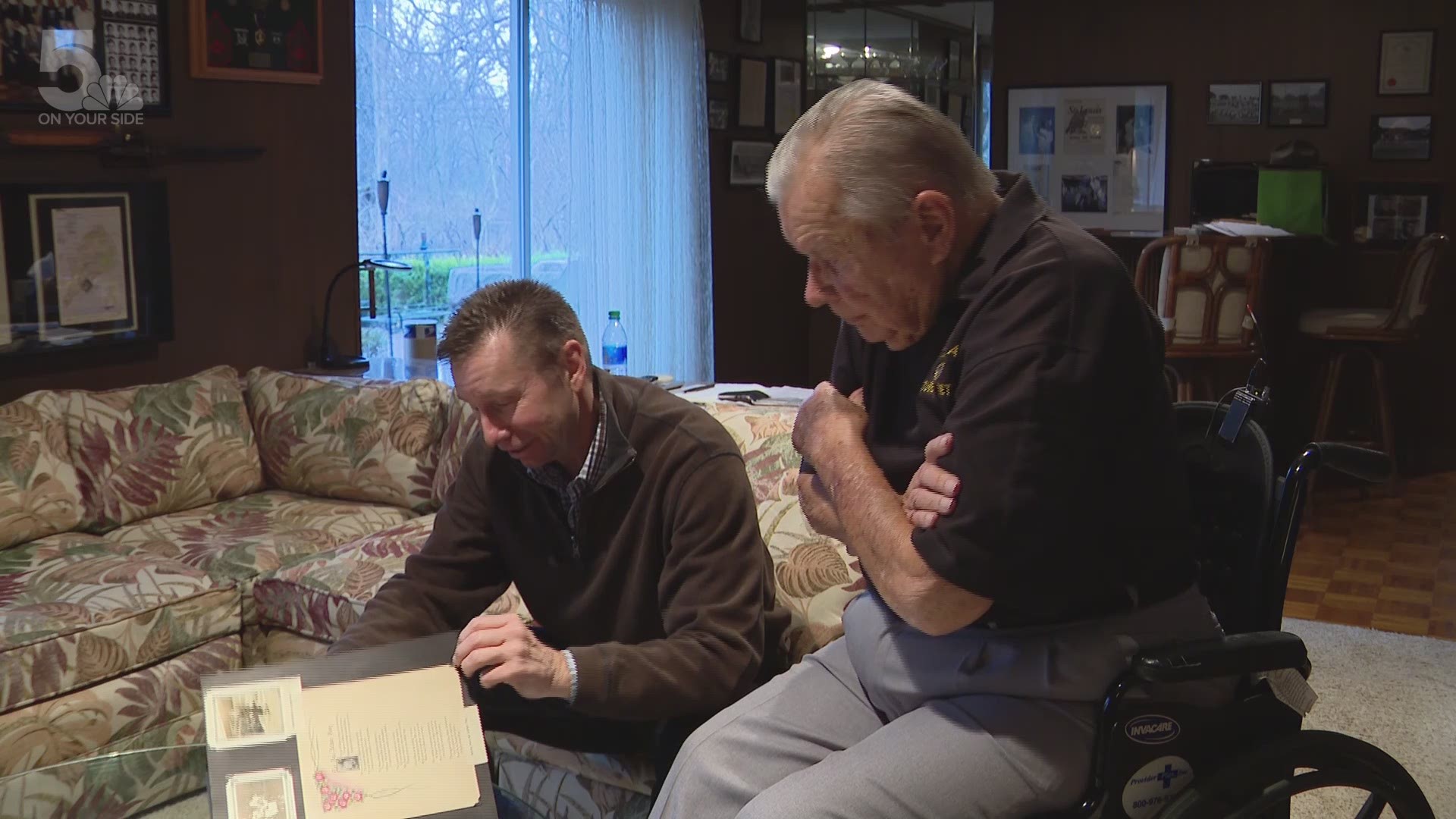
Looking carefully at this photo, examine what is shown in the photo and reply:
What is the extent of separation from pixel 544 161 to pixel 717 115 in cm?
139

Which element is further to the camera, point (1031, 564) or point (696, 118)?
point (696, 118)

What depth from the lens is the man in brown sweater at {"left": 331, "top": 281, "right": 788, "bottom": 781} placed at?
1735 millimetres

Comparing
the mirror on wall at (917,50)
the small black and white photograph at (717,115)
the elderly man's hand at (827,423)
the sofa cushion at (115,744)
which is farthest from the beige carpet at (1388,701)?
the mirror on wall at (917,50)

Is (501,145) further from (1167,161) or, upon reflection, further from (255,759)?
(255,759)

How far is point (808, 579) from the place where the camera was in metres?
2.15

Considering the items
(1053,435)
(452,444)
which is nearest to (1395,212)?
(452,444)

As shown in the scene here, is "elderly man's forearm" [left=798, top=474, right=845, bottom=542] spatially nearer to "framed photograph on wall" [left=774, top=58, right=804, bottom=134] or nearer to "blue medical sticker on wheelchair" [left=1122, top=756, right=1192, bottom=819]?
"blue medical sticker on wheelchair" [left=1122, top=756, right=1192, bottom=819]

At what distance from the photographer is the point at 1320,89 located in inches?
254

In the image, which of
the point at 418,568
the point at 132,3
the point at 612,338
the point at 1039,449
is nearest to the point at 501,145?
the point at 612,338

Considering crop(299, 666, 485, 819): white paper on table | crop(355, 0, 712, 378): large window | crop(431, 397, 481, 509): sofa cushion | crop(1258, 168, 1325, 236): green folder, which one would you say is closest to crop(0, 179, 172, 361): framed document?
crop(355, 0, 712, 378): large window

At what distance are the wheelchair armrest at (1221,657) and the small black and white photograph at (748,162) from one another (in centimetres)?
529

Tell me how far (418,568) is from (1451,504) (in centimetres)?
528

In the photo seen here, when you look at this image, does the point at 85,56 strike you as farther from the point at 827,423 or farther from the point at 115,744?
the point at 827,423

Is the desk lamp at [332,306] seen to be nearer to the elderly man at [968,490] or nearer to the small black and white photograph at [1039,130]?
the elderly man at [968,490]
